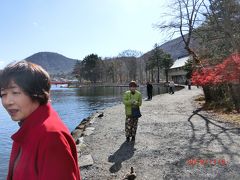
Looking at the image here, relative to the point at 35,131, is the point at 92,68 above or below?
above

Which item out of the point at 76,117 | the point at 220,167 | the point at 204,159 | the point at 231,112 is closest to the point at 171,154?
the point at 204,159

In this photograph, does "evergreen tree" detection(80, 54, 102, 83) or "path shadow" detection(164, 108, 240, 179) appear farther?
"evergreen tree" detection(80, 54, 102, 83)

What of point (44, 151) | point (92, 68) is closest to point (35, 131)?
point (44, 151)

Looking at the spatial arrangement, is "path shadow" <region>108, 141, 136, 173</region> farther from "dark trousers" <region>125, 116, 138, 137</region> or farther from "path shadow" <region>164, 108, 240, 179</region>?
"path shadow" <region>164, 108, 240, 179</region>

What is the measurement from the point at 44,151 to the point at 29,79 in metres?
0.45

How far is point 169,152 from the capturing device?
30.6ft

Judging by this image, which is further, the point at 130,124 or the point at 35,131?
the point at 130,124

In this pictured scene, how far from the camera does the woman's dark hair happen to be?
2082 millimetres

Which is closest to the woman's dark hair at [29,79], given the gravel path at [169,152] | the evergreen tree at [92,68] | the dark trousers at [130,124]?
the gravel path at [169,152]

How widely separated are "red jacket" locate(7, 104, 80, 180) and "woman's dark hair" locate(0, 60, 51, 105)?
0.11 metres

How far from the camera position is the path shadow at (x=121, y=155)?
8.24 meters
